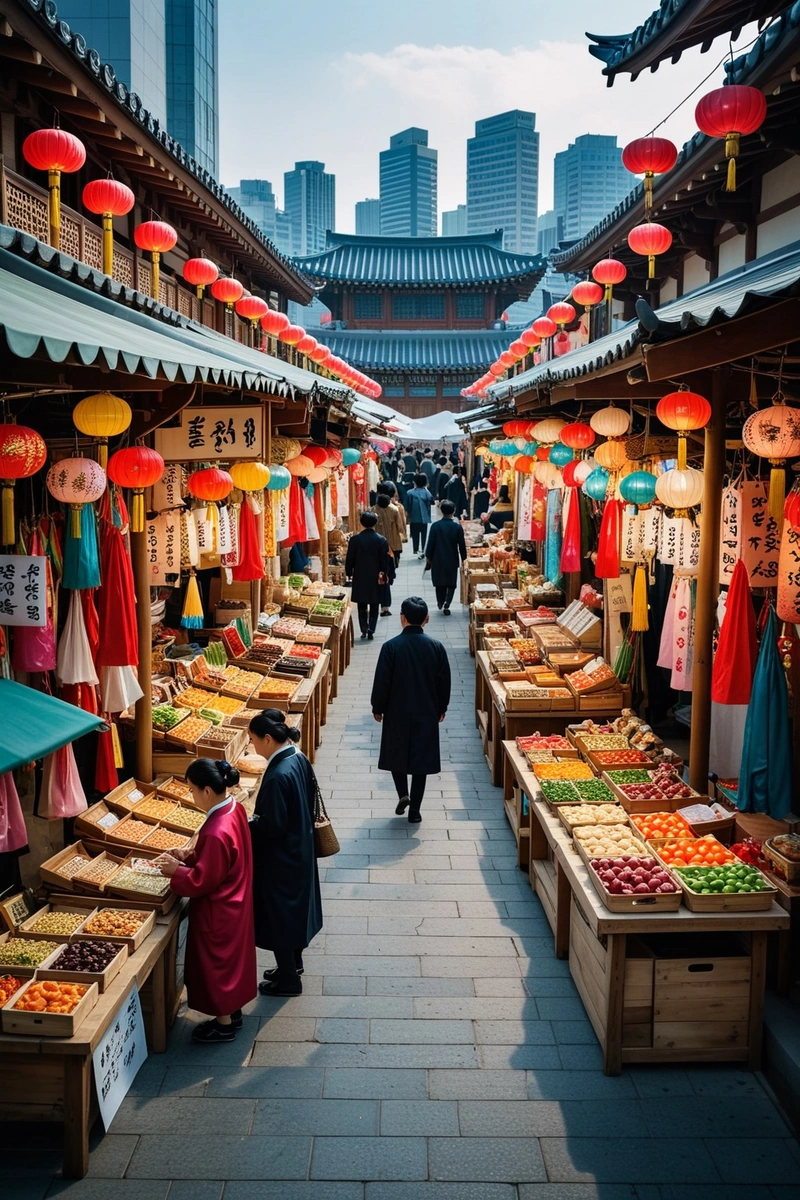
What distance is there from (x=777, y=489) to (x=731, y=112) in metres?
3.09

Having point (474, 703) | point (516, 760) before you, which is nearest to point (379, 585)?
point (474, 703)

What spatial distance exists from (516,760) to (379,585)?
8294mm

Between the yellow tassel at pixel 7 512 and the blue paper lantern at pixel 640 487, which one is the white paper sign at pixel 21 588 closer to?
the yellow tassel at pixel 7 512

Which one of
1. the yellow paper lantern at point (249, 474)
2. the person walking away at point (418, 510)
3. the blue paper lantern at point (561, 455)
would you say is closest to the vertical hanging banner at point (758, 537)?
the yellow paper lantern at point (249, 474)

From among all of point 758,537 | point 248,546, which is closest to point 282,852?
point 758,537

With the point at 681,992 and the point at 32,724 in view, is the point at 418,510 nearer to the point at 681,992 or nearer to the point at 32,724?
the point at 681,992

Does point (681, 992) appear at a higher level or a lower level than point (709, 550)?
lower

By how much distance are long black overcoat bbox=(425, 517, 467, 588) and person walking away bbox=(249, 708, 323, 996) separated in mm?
12104

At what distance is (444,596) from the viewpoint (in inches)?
782

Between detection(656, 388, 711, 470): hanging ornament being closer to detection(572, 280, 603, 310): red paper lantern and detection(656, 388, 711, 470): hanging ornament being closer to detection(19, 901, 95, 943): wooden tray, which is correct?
detection(19, 901, 95, 943): wooden tray

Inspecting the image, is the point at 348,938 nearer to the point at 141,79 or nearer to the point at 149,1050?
the point at 149,1050

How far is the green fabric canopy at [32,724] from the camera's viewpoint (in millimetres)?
4312

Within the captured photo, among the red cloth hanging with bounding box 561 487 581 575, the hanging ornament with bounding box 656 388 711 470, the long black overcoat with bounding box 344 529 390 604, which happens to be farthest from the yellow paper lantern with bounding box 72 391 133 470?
the long black overcoat with bounding box 344 529 390 604

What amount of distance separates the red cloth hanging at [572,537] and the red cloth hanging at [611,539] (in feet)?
7.99
